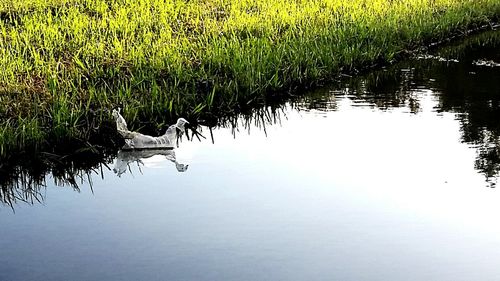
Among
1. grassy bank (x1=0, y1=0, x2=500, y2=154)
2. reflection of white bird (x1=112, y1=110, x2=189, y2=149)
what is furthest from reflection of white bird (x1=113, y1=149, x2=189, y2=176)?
grassy bank (x1=0, y1=0, x2=500, y2=154)

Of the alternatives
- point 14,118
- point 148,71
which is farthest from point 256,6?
point 14,118

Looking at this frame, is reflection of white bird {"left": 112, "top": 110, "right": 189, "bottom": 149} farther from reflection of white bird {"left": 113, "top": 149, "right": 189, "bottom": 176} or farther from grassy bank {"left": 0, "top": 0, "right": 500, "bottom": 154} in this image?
grassy bank {"left": 0, "top": 0, "right": 500, "bottom": 154}

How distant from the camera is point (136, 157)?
18.4ft

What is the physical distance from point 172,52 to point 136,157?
2492 millimetres

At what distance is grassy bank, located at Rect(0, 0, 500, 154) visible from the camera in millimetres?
6207

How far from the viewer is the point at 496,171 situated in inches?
211

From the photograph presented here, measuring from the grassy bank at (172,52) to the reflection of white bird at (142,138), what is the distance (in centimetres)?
24

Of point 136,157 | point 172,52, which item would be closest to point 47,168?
point 136,157

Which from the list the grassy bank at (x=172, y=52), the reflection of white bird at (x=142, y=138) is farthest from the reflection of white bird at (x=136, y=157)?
the grassy bank at (x=172, y=52)

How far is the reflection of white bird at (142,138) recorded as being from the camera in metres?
5.68

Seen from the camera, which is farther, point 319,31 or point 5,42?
point 319,31

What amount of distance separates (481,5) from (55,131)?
30.4ft

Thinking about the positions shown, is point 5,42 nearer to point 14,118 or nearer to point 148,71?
point 148,71

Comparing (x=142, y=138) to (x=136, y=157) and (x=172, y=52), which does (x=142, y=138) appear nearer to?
(x=136, y=157)
